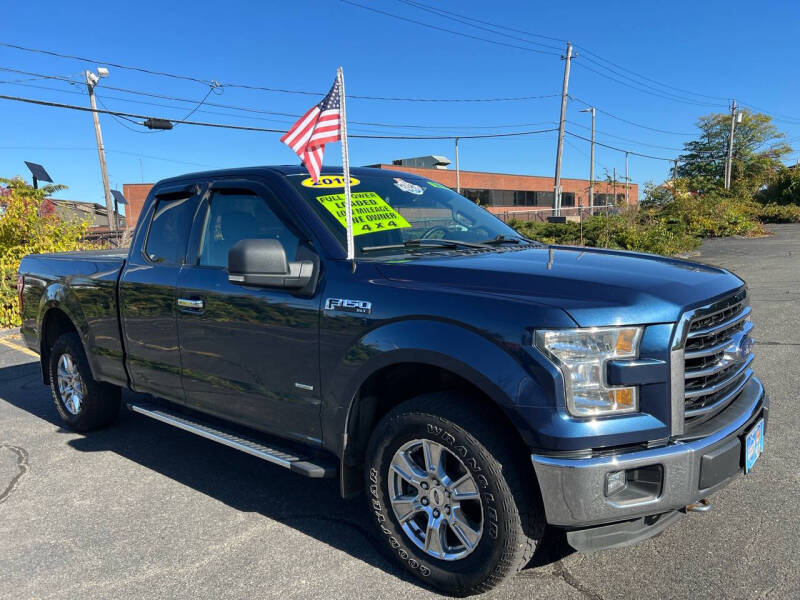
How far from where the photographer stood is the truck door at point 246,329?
3.21m

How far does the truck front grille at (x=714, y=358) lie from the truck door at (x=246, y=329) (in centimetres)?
168

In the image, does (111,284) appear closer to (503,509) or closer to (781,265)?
(503,509)

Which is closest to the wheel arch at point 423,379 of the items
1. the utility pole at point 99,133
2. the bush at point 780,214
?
the utility pole at point 99,133

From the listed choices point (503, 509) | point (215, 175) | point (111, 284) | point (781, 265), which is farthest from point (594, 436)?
point (781, 265)

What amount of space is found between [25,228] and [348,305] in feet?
38.2

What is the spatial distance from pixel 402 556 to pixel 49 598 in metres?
1.63

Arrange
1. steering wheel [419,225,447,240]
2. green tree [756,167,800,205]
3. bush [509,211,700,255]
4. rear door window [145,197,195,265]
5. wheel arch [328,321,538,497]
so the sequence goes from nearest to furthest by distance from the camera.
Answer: wheel arch [328,321,538,497]
steering wheel [419,225,447,240]
rear door window [145,197,195,265]
bush [509,211,700,255]
green tree [756,167,800,205]

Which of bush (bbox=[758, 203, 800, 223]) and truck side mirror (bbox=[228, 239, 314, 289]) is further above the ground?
truck side mirror (bbox=[228, 239, 314, 289])

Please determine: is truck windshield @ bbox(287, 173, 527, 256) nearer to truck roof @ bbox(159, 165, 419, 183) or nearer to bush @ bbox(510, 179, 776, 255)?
truck roof @ bbox(159, 165, 419, 183)

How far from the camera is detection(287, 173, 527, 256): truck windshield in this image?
3.38 meters

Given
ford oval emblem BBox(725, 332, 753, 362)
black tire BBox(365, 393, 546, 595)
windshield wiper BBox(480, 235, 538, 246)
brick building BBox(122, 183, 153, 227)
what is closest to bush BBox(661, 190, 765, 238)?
windshield wiper BBox(480, 235, 538, 246)

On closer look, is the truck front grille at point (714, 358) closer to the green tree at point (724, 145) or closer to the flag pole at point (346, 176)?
the flag pole at point (346, 176)

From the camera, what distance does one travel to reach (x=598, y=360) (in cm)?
234

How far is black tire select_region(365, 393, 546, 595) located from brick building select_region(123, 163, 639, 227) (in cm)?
4464
